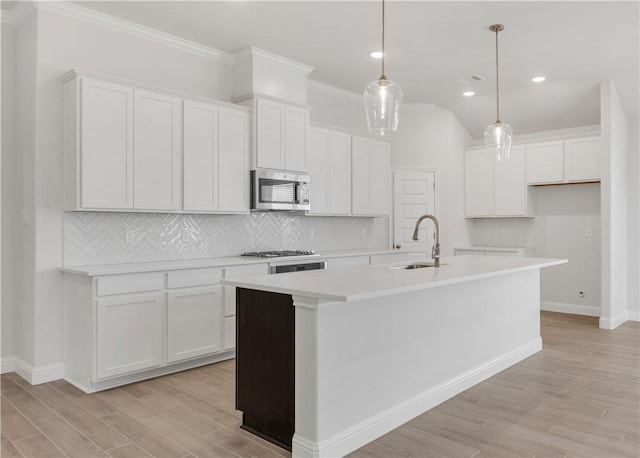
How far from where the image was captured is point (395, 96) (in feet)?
10.1

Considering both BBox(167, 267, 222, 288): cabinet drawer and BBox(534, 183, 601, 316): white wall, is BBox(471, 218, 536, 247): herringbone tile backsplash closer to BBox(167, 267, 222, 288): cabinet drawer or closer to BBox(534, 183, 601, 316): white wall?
BBox(534, 183, 601, 316): white wall

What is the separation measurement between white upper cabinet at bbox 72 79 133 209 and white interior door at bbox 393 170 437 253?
403 cm

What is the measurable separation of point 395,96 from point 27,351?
339 cm

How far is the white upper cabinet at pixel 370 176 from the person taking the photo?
6094mm

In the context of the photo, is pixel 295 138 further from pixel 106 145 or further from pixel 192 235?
pixel 106 145

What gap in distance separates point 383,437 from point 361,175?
387cm

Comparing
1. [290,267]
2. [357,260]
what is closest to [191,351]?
[290,267]

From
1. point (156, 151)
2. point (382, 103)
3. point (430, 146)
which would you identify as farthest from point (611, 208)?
point (156, 151)

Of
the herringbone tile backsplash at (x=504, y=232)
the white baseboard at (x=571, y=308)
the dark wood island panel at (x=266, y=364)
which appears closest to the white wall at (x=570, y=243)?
the white baseboard at (x=571, y=308)

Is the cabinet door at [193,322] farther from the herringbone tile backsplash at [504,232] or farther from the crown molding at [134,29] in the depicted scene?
the herringbone tile backsplash at [504,232]

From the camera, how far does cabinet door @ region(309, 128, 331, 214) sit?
5567 mm

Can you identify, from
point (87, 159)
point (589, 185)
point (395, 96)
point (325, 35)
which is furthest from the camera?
point (589, 185)

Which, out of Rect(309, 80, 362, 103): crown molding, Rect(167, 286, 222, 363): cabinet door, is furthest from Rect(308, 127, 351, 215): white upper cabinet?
Rect(167, 286, 222, 363): cabinet door

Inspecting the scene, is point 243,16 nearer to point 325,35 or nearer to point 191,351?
point 325,35
